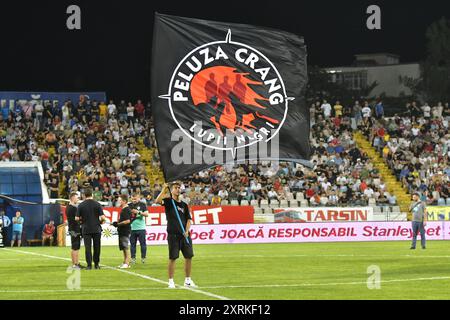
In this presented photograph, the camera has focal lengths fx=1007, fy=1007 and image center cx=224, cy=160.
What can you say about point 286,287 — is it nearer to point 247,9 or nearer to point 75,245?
point 75,245

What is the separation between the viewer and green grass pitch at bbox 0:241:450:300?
58.8 feet

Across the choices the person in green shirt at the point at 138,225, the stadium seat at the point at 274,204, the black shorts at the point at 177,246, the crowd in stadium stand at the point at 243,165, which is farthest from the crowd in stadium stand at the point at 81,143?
the black shorts at the point at 177,246

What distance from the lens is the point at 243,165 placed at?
52031 mm

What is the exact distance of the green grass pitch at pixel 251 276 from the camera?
1792 cm

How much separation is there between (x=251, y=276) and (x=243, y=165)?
97.6 feet

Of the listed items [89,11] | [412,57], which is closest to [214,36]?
[89,11]

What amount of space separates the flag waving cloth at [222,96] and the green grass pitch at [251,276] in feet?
13.4

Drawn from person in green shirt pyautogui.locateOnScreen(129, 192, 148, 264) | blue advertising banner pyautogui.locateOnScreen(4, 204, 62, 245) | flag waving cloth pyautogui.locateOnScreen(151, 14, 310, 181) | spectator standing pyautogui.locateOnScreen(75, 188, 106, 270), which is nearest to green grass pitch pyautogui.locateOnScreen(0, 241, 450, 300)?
person in green shirt pyautogui.locateOnScreen(129, 192, 148, 264)

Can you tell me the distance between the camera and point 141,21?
2697 inches

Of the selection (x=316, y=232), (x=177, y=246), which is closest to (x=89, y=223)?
(x=177, y=246)

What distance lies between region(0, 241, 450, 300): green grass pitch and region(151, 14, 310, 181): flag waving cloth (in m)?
4.08

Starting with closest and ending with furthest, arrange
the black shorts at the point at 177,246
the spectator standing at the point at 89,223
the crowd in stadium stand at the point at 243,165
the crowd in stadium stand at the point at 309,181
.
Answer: the black shorts at the point at 177,246
the spectator standing at the point at 89,223
the crowd in stadium stand at the point at 309,181
the crowd in stadium stand at the point at 243,165

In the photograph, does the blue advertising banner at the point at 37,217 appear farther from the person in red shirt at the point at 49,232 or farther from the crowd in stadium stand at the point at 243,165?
the crowd in stadium stand at the point at 243,165

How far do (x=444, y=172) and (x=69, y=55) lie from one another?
26.9 m
